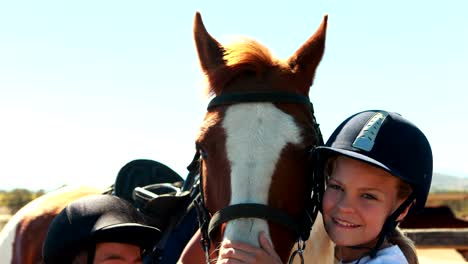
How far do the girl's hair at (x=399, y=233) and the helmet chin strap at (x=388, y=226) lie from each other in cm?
4

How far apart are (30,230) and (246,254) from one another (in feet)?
12.1

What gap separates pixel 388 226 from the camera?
7.93ft

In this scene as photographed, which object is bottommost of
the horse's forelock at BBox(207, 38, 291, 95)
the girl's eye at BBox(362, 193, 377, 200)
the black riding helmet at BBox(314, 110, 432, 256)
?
the girl's eye at BBox(362, 193, 377, 200)

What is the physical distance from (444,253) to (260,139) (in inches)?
699

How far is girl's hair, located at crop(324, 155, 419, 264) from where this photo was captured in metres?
2.52

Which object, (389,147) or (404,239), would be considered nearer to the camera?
(389,147)

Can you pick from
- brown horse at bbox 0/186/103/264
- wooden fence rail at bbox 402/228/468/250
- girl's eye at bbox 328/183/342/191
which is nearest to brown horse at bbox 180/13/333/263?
girl's eye at bbox 328/183/342/191

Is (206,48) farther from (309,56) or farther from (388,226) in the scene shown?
(388,226)

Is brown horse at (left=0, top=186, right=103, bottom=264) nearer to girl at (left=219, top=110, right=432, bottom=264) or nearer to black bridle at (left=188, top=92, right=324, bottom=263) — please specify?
black bridle at (left=188, top=92, right=324, bottom=263)

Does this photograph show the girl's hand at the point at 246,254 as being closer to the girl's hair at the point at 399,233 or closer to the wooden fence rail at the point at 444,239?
the girl's hair at the point at 399,233

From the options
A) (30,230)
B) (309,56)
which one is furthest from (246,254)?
(30,230)

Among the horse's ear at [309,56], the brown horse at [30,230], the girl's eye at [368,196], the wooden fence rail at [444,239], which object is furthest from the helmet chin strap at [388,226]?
the wooden fence rail at [444,239]

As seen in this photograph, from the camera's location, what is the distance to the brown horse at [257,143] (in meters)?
2.23

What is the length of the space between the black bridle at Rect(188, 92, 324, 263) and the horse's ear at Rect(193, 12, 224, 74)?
0.28 m
